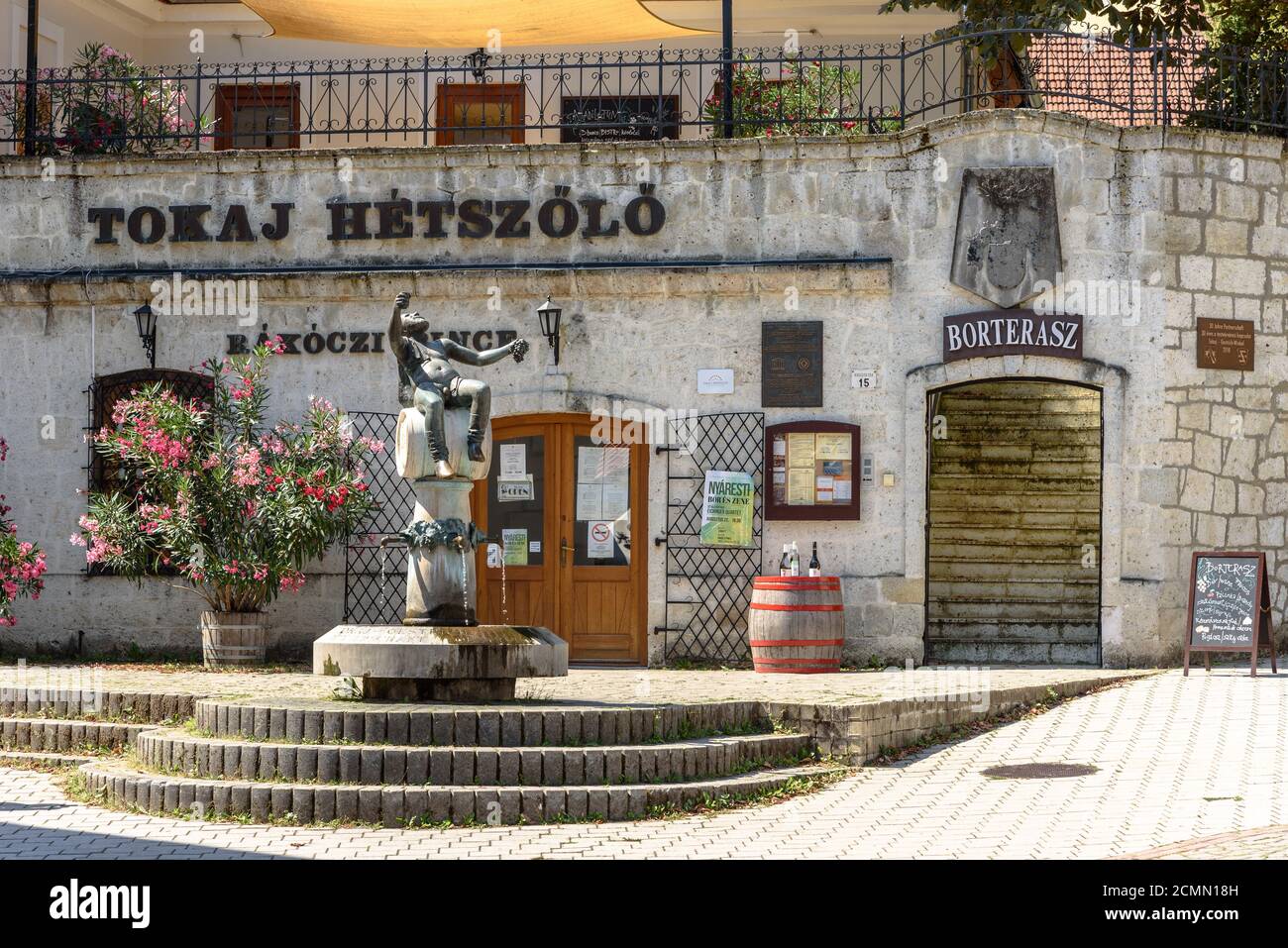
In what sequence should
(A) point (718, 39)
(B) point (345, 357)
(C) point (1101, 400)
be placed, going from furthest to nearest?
1. (A) point (718, 39)
2. (B) point (345, 357)
3. (C) point (1101, 400)

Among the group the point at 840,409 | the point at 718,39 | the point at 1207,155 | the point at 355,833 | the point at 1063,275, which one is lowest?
the point at 355,833

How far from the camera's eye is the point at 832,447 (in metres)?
14.8

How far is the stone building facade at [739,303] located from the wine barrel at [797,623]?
113cm

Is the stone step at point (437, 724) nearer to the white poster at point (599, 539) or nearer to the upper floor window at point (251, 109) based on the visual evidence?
the white poster at point (599, 539)

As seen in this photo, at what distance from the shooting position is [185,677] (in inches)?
532

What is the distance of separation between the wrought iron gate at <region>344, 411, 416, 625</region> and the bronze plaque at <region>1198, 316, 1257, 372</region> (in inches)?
274

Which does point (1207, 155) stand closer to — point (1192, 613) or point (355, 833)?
point (1192, 613)

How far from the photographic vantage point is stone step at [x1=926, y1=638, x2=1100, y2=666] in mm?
15195

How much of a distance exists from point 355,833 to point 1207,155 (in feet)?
31.5

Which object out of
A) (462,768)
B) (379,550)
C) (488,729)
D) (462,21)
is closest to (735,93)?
(462,21)

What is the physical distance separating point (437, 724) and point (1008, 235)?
7226 mm

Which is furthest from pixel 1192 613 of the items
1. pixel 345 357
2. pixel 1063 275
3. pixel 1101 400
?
pixel 345 357

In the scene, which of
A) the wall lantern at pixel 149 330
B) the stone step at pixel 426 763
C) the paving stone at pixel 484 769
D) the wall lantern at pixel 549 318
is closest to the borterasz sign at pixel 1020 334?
the wall lantern at pixel 549 318

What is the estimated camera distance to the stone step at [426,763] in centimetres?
958
